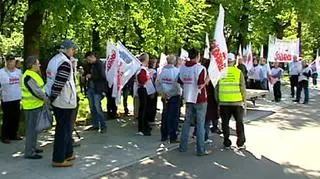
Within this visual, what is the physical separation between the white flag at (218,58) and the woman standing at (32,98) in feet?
10.5

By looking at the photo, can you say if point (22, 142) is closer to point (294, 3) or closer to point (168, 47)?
point (168, 47)

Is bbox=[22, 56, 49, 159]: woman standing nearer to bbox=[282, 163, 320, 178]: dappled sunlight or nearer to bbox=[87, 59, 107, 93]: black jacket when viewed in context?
bbox=[87, 59, 107, 93]: black jacket

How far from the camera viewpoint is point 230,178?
8.09 m

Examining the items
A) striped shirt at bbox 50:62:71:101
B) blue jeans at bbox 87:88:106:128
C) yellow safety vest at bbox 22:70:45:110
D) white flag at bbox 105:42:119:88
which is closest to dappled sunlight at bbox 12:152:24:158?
yellow safety vest at bbox 22:70:45:110

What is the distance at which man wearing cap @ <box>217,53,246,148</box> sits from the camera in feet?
34.0

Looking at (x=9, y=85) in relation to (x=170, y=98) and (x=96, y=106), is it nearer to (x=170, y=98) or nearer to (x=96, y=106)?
(x=96, y=106)

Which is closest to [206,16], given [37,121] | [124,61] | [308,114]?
[308,114]

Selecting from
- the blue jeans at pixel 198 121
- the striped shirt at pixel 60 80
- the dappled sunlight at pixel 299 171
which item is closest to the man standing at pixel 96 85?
the blue jeans at pixel 198 121

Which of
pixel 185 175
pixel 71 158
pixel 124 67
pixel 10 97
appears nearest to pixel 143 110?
pixel 124 67

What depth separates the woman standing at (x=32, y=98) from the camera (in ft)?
29.1

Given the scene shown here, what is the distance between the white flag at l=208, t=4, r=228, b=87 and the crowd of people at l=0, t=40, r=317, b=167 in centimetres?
17

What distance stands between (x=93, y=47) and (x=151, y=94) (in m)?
18.5

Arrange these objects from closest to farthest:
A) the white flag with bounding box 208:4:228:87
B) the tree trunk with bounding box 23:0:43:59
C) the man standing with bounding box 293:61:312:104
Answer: the white flag with bounding box 208:4:228:87 < the tree trunk with bounding box 23:0:43:59 < the man standing with bounding box 293:61:312:104

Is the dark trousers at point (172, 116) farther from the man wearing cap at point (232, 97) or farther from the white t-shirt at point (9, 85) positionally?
the white t-shirt at point (9, 85)
